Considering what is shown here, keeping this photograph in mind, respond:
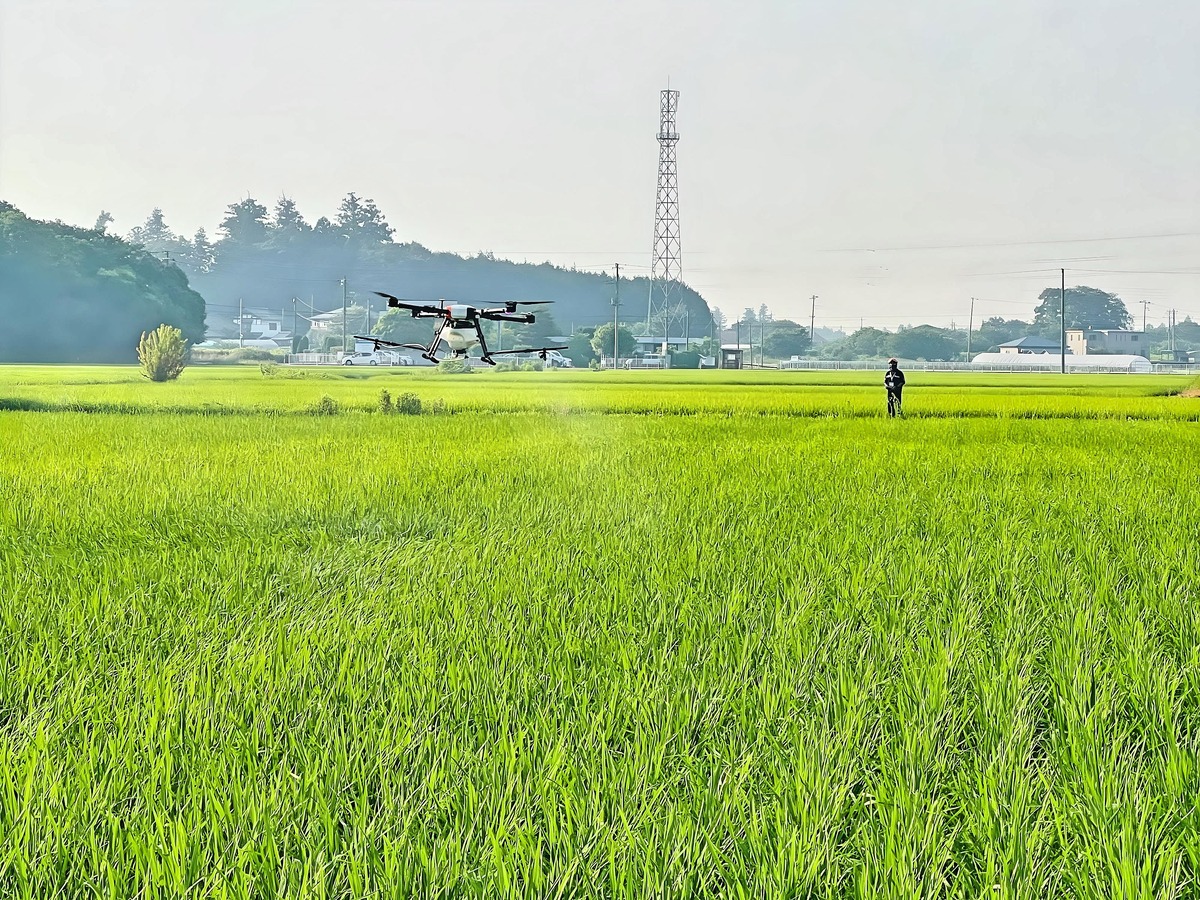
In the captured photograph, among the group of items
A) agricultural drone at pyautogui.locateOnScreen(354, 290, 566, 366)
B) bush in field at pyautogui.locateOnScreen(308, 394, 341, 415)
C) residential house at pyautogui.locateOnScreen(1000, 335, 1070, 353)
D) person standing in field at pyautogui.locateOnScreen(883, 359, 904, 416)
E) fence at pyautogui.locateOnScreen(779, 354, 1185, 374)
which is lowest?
bush in field at pyautogui.locateOnScreen(308, 394, 341, 415)

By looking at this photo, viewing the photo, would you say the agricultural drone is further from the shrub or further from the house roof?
the house roof

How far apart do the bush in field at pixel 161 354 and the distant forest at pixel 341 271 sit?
747 centimetres

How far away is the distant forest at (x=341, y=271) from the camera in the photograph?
128 feet

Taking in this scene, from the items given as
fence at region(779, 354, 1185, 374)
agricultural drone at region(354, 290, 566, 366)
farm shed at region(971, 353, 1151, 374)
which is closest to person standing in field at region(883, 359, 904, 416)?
agricultural drone at region(354, 290, 566, 366)

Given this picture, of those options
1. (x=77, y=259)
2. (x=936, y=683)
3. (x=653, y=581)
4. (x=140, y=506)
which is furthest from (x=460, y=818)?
(x=77, y=259)

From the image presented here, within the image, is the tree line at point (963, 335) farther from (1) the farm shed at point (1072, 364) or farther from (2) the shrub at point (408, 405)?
(2) the shrub at point (408, 405)

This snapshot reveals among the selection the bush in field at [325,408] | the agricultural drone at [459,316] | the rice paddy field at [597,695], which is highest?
the agricultural drone at [459,316]

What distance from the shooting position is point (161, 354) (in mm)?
26562

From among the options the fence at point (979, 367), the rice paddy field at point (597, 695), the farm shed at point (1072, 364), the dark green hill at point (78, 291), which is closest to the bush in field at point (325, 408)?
the rice paddy field at point (597, 695)

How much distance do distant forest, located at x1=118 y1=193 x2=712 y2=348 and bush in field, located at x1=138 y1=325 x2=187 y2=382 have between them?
7467 mm

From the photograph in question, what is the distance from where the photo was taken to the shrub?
17766 millimetres

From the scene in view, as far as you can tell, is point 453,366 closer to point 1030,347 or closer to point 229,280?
point 229,280

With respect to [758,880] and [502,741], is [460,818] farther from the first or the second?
[758,880]

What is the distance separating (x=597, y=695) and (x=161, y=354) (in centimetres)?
2673
